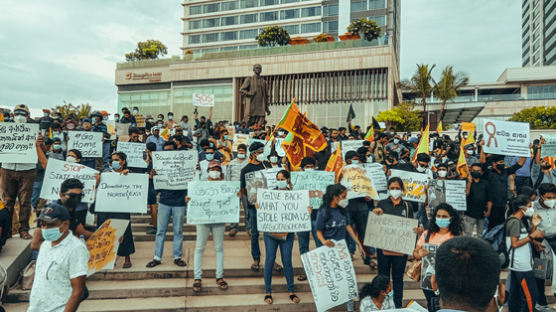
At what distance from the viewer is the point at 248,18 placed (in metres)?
63.6

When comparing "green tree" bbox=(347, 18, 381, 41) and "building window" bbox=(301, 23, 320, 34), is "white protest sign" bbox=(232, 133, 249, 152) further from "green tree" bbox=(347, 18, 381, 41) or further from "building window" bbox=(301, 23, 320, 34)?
"building window" bbox=(301, 23, 320, 34)

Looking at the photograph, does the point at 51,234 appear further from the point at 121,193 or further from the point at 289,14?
the point at 289,14

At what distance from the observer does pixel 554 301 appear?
6762mm

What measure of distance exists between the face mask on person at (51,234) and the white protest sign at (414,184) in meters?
5.76

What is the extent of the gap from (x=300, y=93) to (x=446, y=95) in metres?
13.9

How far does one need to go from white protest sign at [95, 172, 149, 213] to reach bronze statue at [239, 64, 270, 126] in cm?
1037

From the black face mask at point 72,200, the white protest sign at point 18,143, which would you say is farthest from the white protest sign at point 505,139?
the white protest sign at point 18,143

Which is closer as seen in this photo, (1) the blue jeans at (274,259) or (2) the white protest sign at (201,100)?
(1) the blue jeans at (274,259)

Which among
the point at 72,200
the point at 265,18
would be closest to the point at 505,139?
the point at 72,200

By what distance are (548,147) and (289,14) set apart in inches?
2247

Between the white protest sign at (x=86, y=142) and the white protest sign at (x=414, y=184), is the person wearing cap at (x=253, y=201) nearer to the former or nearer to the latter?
the white protest sign at (x=414, y=184)

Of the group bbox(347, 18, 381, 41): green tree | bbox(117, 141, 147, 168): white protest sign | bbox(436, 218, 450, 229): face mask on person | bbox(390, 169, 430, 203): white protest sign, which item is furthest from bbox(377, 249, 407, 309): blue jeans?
bbox(347, 18, 381, 41): green tree

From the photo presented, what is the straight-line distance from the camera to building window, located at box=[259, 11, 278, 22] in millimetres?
62000

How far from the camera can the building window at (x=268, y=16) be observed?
62.0 meters
